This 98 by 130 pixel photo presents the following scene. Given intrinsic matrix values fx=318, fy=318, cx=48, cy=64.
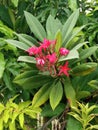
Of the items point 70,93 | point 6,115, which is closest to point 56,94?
point 70,93

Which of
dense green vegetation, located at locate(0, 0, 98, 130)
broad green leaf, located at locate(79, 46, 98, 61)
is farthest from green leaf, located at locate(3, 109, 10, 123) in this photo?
broad green leaf, located at locate(79, 46, 98, 61)

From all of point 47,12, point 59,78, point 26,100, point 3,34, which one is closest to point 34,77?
point 59,78

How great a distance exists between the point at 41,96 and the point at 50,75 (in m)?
0.11

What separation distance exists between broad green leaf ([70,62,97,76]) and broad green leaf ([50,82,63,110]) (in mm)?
98

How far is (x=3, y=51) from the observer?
178 centimetres

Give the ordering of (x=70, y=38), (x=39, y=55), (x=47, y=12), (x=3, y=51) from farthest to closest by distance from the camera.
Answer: (x=47, y=12) → (x=3, y=51) → (x=70, y=38) → (x=39, y=55)

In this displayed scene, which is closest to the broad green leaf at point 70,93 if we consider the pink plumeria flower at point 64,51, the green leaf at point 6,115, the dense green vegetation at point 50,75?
the dense green vegetation at point 50,75

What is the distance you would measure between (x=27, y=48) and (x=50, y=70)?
18 centimetres

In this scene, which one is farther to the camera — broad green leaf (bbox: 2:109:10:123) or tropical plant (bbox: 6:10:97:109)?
broad green leaf (bbox: 2:109:10:123)

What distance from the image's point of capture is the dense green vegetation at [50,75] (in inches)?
58.3

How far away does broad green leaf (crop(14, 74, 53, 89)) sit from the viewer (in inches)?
62.2

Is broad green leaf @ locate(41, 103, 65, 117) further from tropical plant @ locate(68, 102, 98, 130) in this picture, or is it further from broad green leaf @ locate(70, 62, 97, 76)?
broad green leaf @ locate(70, 62, 97, 76)

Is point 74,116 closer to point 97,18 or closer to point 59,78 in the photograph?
point 59,78

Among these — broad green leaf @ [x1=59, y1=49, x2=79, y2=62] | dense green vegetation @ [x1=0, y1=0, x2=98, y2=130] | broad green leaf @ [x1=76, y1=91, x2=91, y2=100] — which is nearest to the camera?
broad green leaf @ [x1=59, y1=49, x2=79, y2=62]
